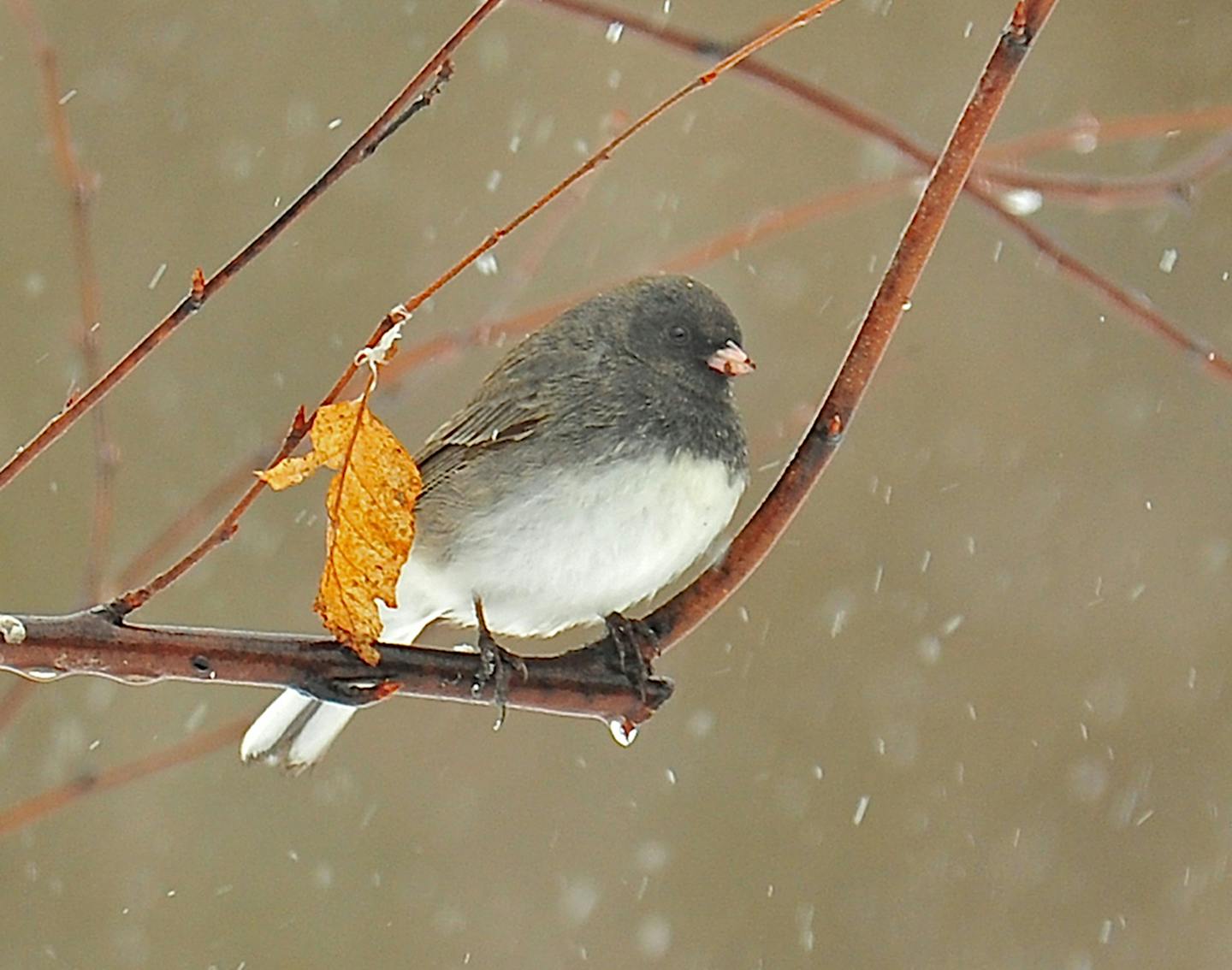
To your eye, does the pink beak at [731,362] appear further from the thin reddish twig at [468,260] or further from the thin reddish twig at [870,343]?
the thin reddish twig at [468,260]

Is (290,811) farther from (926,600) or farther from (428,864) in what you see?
(926,600)

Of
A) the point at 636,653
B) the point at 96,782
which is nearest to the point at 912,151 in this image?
the point at 636,653

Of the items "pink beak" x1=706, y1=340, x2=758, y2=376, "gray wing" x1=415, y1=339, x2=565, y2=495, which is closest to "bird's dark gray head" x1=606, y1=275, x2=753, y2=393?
"pink beak" x1=706, y1=340, x2=758, y2=376

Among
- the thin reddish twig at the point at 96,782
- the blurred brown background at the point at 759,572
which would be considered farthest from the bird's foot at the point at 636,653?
the blurred brown background at the point at 759,572

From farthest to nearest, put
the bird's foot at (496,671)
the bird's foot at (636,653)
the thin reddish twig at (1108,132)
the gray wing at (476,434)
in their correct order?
the gray wing at (476,434) → the thin reddish twig at (1108,132) → the bird's foot at (636,653) → the bird's foot at (496,671)

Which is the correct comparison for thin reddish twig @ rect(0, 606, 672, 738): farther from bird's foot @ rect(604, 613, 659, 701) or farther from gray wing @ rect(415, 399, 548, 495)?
gray wing @ rect(415, 399, 548, 495)

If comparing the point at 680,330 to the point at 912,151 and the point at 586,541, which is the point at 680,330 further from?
the point at 912,151
